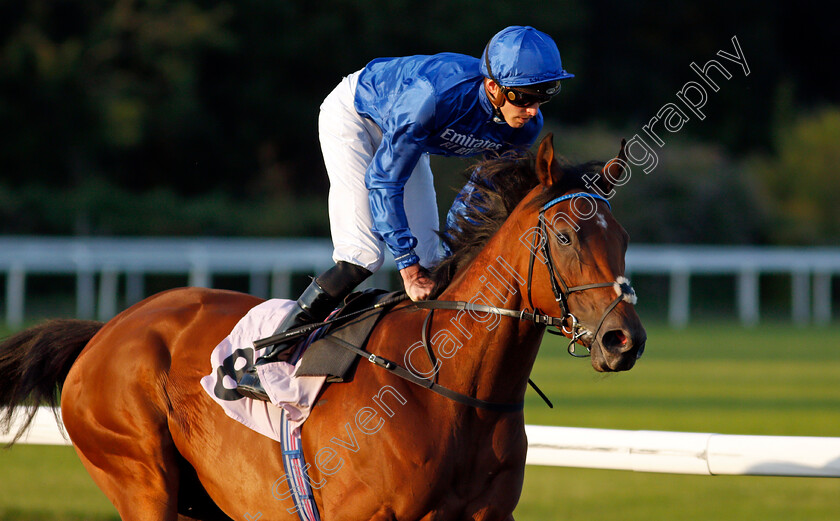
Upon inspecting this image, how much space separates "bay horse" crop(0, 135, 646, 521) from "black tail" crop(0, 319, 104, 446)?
1.56 feet

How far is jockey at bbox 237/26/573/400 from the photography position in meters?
→ 3.16

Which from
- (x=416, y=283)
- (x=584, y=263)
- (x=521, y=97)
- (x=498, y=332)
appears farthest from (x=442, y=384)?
(x=521, y=97)

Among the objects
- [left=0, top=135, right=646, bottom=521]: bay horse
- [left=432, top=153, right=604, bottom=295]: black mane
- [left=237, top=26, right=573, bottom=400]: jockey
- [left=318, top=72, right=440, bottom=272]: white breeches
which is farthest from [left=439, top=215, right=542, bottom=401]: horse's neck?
[left=318, top=72, right=440, bottom=272]: white breeches

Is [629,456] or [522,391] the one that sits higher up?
[522,391]

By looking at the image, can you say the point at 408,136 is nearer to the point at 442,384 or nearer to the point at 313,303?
the point at 313,303

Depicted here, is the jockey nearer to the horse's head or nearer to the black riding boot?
the black riding boot

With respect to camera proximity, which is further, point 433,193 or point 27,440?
point 27,440

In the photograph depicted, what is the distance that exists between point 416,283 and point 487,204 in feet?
1.04

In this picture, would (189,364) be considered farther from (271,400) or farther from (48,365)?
(48,365)

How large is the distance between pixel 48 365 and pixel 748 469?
2546 millimetres

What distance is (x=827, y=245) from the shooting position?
22828mm

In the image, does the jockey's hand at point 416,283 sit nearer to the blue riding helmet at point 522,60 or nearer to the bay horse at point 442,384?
the bay horse at point 442,384

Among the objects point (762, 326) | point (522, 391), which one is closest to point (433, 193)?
point (522, 391)

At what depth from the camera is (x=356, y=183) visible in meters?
3.47
